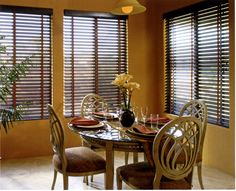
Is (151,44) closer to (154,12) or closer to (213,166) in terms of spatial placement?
(154,12)

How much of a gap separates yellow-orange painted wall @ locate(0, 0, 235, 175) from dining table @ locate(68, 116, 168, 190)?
1624mm

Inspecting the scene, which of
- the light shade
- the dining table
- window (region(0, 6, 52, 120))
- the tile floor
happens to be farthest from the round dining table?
window (region(0, 6, 52, 120))

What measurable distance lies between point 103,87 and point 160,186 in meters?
2.83

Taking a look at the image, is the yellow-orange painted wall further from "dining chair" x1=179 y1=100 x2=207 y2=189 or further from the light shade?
the light shade

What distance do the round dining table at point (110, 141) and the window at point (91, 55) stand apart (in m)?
1.81

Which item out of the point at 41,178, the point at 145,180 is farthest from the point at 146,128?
the point at 41,178

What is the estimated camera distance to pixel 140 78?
541cm

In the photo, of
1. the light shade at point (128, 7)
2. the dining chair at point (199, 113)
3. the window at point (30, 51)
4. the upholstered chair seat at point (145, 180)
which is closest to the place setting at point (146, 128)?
the upholstered chair seat at point (145, 180)

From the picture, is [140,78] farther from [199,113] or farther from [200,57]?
[199,113]

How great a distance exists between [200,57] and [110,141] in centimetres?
226

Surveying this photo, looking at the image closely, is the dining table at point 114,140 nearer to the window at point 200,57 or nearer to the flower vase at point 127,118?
the flower vase at point 127,118

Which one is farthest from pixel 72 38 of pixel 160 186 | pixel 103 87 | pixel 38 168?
pixel 160 186

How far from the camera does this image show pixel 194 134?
2.56m

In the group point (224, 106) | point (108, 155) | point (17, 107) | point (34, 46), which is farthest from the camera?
point (34, 46)
